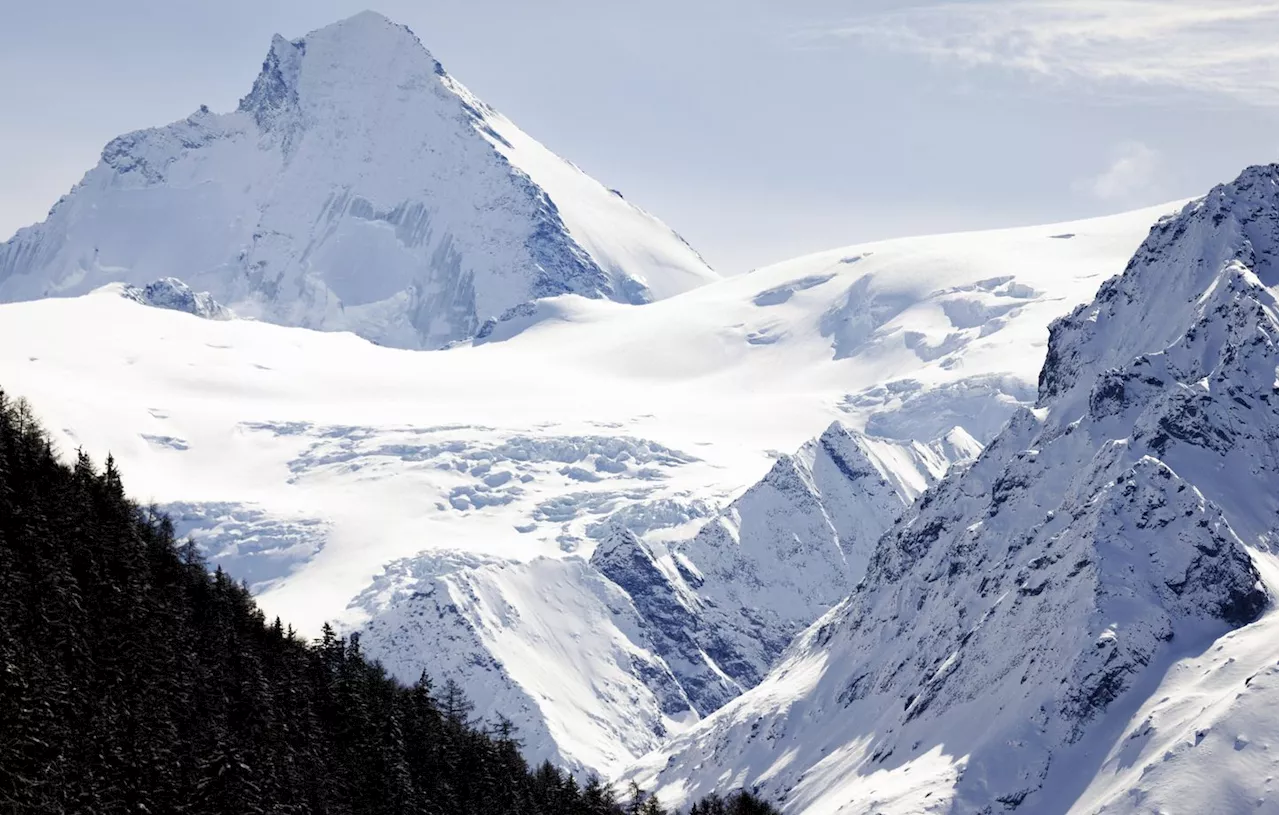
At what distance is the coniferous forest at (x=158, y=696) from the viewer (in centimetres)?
11544

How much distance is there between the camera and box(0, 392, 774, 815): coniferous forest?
11544cm

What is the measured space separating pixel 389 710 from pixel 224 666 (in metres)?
31.6

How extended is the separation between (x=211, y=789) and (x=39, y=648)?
545 inches

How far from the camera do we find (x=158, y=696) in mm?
132125

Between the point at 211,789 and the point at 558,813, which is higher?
the point at 211,789

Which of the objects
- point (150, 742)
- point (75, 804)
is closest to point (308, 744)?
point (150, 742)

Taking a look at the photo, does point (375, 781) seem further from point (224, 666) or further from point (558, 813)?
point (558, 813)

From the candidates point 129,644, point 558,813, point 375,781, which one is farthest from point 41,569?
point 558,813

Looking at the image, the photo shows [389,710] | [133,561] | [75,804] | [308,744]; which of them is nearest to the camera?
[75,804]

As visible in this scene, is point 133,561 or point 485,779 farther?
point 485,779

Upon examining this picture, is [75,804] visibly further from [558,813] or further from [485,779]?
[558,813]

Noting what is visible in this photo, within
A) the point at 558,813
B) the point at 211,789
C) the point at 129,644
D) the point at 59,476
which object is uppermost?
the point at 59,476

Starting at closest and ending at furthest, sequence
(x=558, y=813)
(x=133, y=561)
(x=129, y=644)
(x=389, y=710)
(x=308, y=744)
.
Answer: (x=129, y=644)
(x=133, y=561)
(x=308, y=744)
(x=389, y=710)
(x=558, y=813)

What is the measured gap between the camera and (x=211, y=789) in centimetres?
12812
